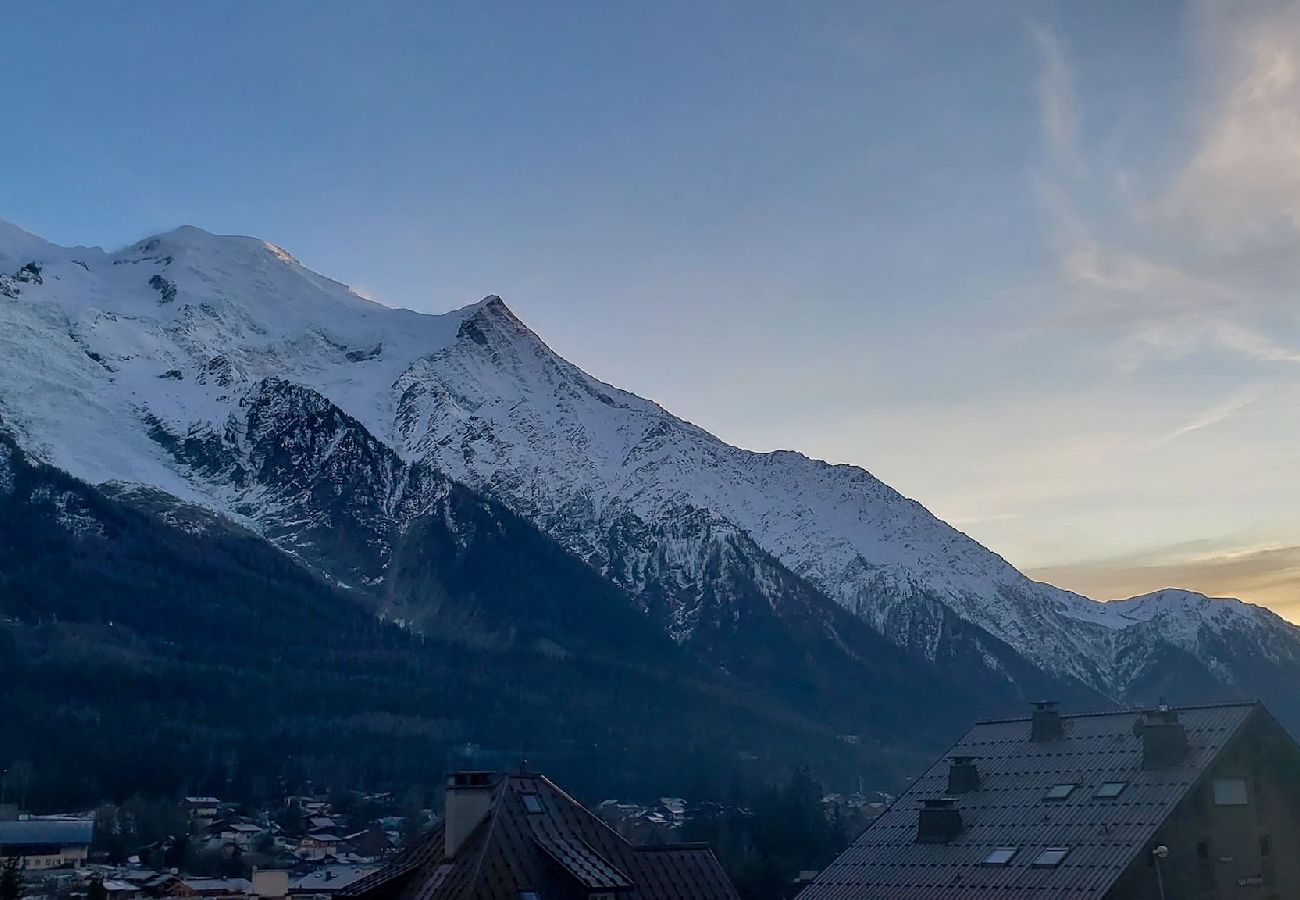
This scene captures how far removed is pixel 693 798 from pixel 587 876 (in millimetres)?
145585

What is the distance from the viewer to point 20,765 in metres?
200

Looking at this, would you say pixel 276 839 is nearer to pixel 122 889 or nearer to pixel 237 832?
pixel 237 832

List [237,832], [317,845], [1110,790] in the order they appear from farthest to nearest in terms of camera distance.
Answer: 1. [237,832]
2. [317,845]
3. [1110,790]

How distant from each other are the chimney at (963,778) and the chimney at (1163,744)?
505 cm

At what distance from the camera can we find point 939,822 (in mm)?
43406

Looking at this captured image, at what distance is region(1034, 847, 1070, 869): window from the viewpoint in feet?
129

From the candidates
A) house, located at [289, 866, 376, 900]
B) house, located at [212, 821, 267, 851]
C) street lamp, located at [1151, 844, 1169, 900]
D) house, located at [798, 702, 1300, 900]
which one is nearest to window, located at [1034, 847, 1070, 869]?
house, located at [798, 702, 1300, 900]

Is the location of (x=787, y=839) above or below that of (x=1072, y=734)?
below

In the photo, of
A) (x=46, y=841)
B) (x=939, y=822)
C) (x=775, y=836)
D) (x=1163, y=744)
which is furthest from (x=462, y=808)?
(x=46, y=841)

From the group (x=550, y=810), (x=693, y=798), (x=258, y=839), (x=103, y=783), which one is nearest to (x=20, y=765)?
(x=103, y=783)

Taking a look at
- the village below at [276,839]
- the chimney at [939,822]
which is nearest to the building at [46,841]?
the village below at [276,839]

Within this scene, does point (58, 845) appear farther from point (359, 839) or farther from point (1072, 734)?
point (1072, 734)

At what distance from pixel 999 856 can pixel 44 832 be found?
133 m

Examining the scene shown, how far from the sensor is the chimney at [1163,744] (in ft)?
134
